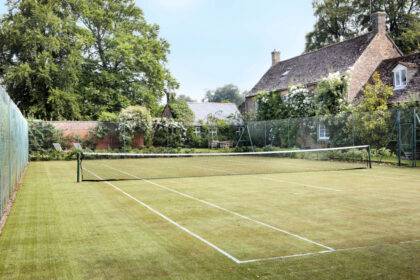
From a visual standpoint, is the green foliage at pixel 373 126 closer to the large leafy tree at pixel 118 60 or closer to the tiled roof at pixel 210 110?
the tiled roof at pixel 210 110

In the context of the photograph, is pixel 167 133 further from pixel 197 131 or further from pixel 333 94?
pixel 333 94

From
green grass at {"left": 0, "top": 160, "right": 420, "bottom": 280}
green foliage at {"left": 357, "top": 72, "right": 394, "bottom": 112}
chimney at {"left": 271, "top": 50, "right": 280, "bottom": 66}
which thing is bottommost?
green grass at {"left": 0, "top": 160, "right": 420, "bottom": 280}

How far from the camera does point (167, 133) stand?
3734 cm

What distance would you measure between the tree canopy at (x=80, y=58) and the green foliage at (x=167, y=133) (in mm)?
10799

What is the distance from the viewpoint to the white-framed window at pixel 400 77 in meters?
29.6

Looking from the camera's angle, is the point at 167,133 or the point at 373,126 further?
the point at 167,133

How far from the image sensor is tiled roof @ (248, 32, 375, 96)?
35.4 meters

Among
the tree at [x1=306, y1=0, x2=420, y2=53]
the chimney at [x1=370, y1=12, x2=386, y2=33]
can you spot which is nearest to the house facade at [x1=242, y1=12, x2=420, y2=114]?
the chimney at [x1=370, y1=12, x2=386, y2=33]

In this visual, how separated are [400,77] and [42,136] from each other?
82.1ft

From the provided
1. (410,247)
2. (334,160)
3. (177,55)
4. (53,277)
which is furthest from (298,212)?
(177,55)

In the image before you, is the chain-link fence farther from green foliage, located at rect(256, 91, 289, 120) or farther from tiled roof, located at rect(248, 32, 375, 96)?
tiled roof, located at rect(248, 32, 375, 96)

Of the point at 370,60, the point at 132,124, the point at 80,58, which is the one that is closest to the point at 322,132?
the point at 370,60

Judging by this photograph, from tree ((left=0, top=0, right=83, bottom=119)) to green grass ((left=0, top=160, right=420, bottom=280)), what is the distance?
101 ft

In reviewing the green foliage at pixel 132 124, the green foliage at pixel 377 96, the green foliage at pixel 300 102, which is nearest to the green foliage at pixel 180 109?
the green foliage at pixel 132 124
